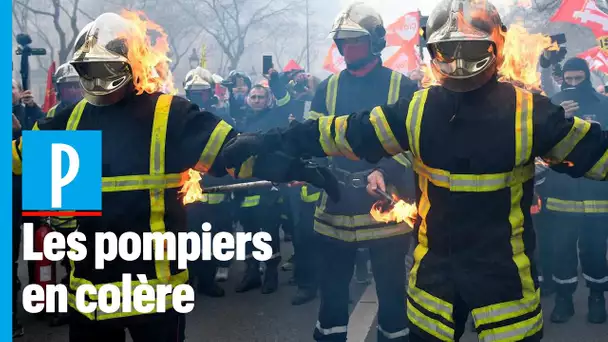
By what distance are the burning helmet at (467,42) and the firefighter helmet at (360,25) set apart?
5.41ft

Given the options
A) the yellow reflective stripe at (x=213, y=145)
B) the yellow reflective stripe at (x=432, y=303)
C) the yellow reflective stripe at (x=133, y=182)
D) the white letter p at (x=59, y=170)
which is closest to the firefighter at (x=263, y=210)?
the white letter p at (x=59, y=170)

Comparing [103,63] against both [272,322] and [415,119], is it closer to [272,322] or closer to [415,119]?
[415,119]

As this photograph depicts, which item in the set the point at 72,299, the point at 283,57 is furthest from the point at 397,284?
the point at 283,57

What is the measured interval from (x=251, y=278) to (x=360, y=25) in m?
3.17

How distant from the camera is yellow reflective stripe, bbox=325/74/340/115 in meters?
4.26

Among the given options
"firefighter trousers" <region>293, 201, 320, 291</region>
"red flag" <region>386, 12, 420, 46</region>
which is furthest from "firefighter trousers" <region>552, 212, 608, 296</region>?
"red flag" <region>386, 12, 420, 46</region>

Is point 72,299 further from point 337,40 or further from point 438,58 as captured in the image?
A: point 337,40

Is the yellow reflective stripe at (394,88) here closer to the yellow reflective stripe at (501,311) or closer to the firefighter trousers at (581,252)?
the yellow reflective stripe at (501,311)

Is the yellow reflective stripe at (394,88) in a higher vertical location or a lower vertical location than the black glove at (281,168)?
higher

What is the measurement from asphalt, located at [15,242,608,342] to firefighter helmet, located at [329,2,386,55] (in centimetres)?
237

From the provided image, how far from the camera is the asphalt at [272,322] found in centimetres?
502

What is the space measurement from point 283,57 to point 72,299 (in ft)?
164

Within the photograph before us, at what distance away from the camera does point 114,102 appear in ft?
9.66

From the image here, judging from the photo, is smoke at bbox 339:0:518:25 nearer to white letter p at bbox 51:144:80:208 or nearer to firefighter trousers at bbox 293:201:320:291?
white letter p at bbox 51:144:80:208
